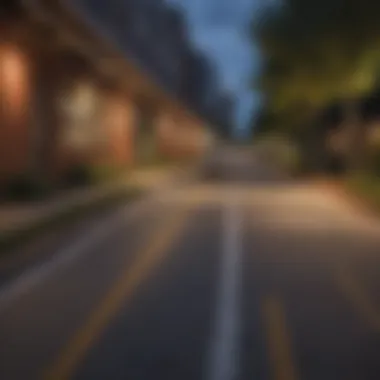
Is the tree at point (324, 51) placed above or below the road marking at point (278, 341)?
above

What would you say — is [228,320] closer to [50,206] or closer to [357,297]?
[357,297]

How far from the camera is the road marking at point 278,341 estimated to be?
353 inches

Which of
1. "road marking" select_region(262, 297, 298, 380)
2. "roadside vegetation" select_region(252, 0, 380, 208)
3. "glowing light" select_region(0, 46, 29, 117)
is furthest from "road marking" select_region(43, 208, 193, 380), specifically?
"roadside vegetation" select_region(252, 0, 380, 208)

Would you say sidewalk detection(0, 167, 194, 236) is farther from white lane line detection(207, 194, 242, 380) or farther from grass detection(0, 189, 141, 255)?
white lane line detection(207, 194, 242, 380)

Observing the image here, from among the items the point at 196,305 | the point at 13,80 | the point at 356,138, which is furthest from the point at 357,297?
the point at 356,138

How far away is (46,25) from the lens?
88.6ft

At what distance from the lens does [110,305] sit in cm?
1280

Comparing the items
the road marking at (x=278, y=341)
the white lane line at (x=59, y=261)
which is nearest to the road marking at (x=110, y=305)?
the white lane line at (x=59, y=261)

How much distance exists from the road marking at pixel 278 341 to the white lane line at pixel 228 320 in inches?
12.5

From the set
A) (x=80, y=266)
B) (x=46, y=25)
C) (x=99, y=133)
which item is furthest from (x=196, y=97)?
(x=80, y=266)

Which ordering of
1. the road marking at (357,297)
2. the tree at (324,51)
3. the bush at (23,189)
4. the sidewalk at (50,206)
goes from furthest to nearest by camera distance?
the tree at (324,51)
the bush at (23,189)
the sidewalk at (50,206)
the road marking at (357,297)

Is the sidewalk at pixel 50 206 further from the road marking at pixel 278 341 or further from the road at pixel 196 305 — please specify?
the road marking at pixel 278 341

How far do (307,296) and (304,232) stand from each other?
10.4 metres

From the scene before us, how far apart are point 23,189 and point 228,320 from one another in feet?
62.8
